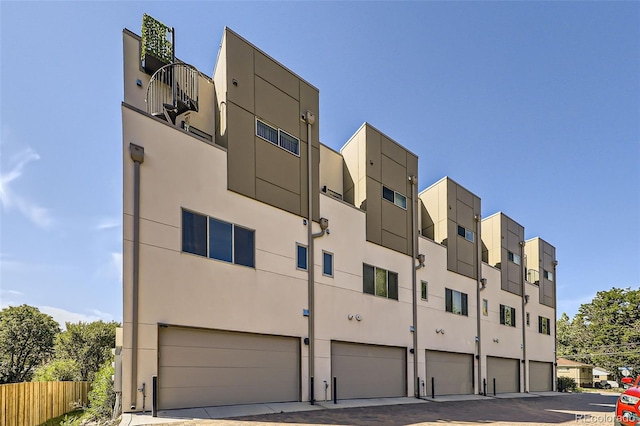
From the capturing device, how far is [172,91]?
41.1 ft

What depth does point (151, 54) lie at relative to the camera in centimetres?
1259

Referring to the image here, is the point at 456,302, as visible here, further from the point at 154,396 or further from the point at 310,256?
the point at 154,396

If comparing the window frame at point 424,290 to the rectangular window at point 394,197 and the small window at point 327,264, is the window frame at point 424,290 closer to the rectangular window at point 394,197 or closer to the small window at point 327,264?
the rectangular window at point 394,197

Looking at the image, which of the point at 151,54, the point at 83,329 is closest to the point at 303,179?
the point at 151,54

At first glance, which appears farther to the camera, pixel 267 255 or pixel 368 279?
pixel 368 279

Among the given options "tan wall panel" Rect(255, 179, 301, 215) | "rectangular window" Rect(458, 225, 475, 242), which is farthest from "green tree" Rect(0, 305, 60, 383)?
"rectangular window" Rect(458, 225, 475, 242)

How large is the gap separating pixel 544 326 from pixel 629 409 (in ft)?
77.0

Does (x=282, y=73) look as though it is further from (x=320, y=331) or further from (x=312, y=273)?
(x=320, y=331)

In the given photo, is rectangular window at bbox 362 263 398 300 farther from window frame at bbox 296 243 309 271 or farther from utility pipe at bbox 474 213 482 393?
utility pipe at bbox 474 213 482 393

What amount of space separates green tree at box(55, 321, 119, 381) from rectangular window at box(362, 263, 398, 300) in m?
20.5

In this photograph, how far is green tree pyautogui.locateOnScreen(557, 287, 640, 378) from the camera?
48.8 meters

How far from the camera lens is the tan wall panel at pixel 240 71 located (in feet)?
42.8

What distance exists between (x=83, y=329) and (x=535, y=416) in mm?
28686

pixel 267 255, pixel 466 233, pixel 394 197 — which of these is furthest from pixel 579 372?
pixel 267 255
